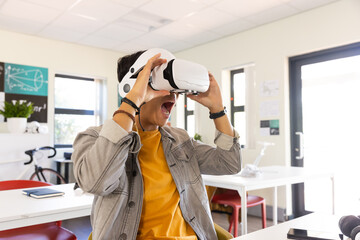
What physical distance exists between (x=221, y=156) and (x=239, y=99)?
3.69 m

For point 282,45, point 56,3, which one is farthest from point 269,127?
point 56,3

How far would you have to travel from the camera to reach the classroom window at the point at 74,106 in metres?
5.15

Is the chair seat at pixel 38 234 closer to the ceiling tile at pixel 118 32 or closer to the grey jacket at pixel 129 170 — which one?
the grey jacket at pixel 129 170

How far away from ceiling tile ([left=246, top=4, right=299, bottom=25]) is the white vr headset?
3002 millimetres

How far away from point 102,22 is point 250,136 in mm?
2626

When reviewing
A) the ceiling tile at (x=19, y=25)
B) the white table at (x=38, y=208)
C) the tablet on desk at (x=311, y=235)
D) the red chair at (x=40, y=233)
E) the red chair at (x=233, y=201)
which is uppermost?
the ceiling tile at (x=19, y=25)

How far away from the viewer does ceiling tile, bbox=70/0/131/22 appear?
353cm

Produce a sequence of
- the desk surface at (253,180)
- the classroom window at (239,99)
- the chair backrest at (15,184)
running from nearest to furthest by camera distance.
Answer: the chair backrest at (15,184), the desk surface at (253,180), the classroom window at (239,99)

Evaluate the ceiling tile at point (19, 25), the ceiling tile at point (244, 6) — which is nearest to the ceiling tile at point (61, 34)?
the ceiling tile at point (19, 25)

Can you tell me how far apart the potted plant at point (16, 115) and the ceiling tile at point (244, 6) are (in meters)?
2.82

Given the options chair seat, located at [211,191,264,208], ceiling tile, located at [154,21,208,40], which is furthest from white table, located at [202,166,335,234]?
ceiling tile, located at [154,21,208,40]

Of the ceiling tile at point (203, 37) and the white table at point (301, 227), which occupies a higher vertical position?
the ceiling tile at point (203, 37)

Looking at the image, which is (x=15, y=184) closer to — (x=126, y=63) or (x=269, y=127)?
(x=126, y=63)

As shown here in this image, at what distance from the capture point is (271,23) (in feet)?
13.6
